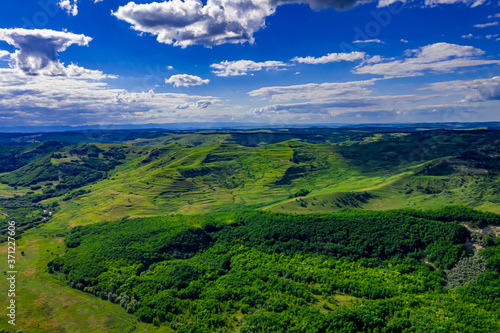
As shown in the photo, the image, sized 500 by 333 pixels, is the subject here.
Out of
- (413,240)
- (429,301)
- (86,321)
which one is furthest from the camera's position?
(413,240)

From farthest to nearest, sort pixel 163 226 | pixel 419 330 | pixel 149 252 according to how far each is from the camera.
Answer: pixel 163 226 → pixel 149 252 → pixel 419 330

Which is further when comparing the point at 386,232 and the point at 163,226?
the point at 163,226

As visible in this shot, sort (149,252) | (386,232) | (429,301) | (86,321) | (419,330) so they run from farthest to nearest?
(149,252)
(386,232)
(86,321)
(429,301)
(419,330)

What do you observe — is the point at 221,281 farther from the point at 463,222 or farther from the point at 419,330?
the point at 463,222

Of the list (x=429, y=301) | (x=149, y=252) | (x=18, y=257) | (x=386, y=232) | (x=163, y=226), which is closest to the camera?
(x=429, y=301)

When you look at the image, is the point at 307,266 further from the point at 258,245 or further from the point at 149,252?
the point at 149,252

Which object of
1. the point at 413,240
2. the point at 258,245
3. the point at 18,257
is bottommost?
the point at 18,257

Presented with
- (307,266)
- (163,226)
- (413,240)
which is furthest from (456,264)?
(163,226)

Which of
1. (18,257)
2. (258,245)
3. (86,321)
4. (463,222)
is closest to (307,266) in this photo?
A: (258,245)

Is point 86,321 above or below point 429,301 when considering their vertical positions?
below
